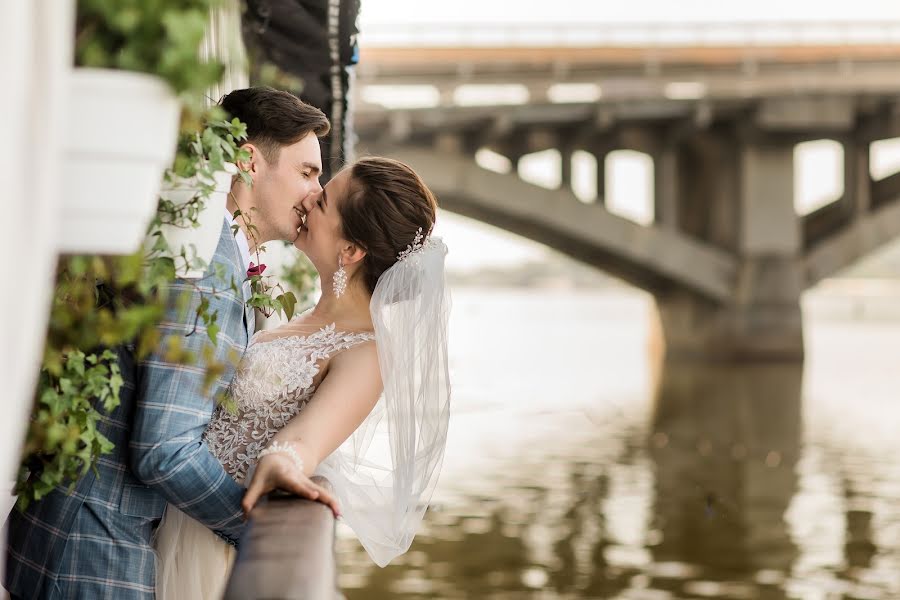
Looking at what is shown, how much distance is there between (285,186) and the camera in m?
2.48

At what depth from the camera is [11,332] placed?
1221 mm

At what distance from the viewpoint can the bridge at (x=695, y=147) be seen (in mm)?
22656

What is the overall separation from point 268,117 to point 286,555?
1.13m

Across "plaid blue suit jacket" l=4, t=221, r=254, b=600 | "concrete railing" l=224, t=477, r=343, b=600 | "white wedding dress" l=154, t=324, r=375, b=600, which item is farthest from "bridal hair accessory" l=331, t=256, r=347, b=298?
"concrete railing" l=224, t=477, r=343, b=600

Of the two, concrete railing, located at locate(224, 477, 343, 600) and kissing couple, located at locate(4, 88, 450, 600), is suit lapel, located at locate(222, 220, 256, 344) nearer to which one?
kissing couple, located at locate(4, 88, 450, 600)

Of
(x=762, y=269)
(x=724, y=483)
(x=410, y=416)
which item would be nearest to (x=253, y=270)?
(x=410, y=416)

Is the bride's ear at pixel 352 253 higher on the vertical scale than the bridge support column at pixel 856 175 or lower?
lower

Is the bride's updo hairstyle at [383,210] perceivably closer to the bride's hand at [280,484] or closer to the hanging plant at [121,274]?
the hanging plant at [121,274]

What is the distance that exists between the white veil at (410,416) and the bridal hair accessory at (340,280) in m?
0.07

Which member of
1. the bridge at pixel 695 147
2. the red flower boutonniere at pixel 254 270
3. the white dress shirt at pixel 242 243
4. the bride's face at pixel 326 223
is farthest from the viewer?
the bridge at pixel 695 147

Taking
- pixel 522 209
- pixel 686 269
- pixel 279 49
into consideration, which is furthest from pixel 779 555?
pixel 686 269

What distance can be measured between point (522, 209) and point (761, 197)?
558cm

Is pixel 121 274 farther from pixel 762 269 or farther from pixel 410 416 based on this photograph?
pixel 762 269

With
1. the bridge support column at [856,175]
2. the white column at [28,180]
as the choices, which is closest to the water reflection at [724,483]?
the bridge support column at [856,175]
